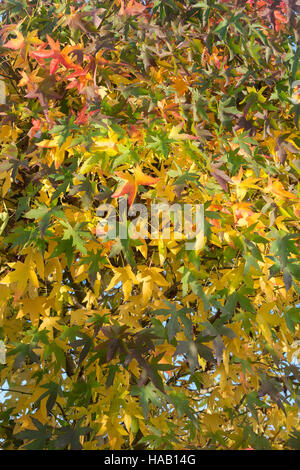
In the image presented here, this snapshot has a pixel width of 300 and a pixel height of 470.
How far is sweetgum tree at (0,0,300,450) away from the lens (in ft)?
6.25

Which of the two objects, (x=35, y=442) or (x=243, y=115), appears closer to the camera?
(x=35, y=442)

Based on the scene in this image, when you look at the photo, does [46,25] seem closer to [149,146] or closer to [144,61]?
[144,61]

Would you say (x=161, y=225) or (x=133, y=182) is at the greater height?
(x=133, y=182)

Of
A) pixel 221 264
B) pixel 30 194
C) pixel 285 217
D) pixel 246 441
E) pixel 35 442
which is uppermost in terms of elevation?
pixel 30 194

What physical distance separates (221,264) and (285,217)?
361 millimetres

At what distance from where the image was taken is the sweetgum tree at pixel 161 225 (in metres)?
1.91

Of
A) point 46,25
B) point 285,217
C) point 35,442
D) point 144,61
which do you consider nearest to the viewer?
point 35,442

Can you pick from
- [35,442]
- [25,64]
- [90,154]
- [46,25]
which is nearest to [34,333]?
[35,442]

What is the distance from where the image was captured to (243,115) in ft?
8.03

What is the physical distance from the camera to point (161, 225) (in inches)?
81.0

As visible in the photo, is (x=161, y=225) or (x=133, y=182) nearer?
(x=133, y=182)

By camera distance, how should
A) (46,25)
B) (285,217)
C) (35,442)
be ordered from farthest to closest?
(46,25)
(285,217)
(35,442)

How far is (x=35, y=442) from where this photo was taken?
1885mm
